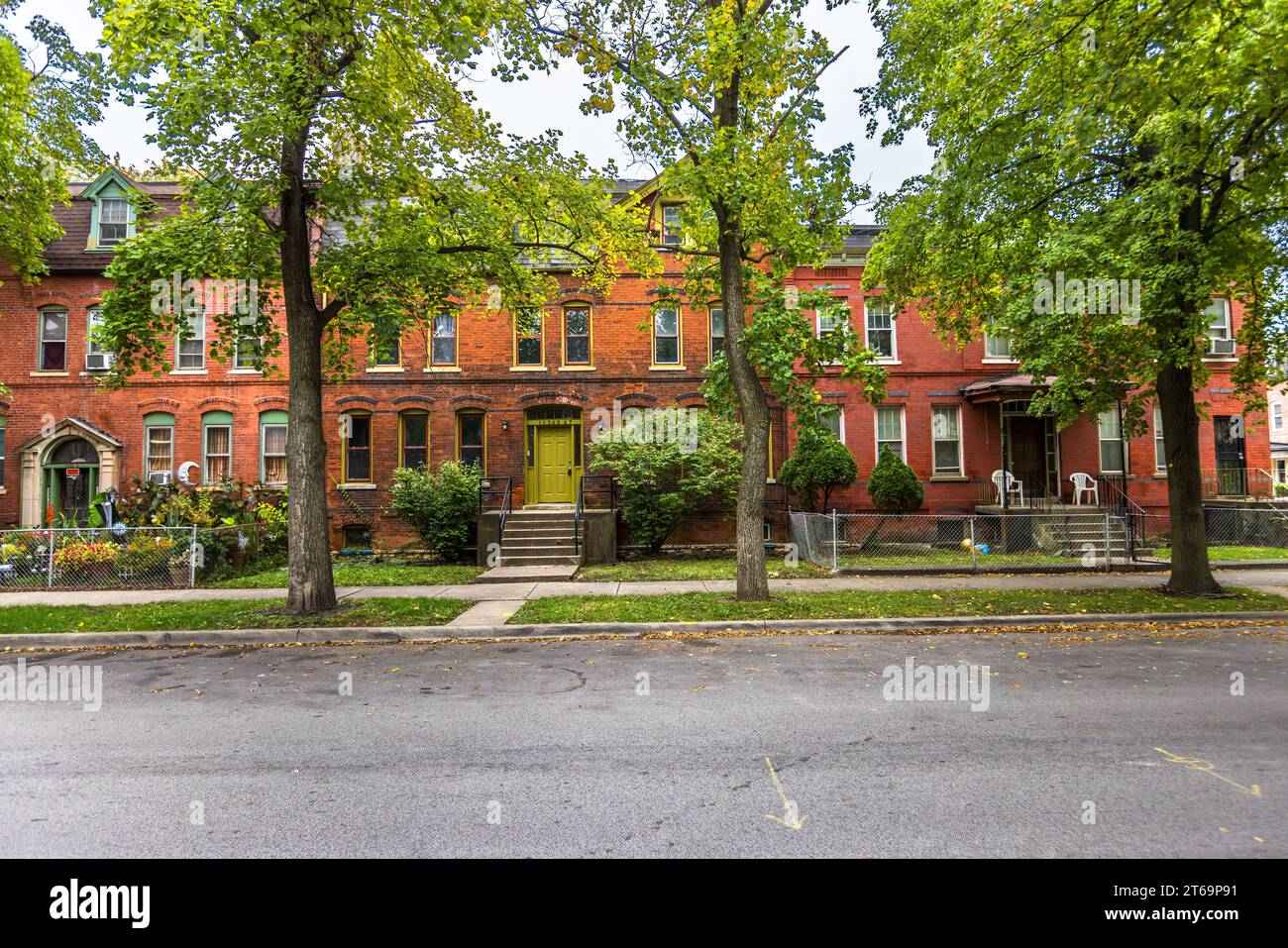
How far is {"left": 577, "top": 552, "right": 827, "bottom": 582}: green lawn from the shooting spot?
45.5 ft

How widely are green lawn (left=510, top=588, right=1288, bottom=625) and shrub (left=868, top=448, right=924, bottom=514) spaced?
6.75 metres

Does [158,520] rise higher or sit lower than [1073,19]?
lower

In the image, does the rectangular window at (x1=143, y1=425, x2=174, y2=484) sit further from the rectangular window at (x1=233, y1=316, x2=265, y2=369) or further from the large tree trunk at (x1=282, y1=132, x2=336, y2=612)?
the large tree trunk at (x1=282, y1=132, x2=336, y2=612)

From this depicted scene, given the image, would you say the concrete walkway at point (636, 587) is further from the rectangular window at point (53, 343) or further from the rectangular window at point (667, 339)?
the rectangular window at point (53, 343)

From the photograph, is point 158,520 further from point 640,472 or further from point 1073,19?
point 1073,19

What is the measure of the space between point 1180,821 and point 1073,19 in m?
9.16

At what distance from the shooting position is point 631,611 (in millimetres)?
10258

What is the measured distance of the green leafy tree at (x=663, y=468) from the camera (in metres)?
17.1

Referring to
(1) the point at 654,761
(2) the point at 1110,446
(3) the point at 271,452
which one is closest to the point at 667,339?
(3) the point at 271,452

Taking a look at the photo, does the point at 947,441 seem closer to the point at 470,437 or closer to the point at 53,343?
the point at 470,437

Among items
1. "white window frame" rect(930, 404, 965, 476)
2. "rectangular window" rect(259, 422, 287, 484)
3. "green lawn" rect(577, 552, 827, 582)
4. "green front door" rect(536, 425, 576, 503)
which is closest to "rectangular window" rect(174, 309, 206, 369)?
"rectangular window" rect(259, 422, 287, 484)

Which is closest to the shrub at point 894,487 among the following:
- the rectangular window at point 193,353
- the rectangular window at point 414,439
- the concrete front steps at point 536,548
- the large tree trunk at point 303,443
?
the concrete front steps at point 536,548

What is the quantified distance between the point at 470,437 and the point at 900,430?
1264 cm
